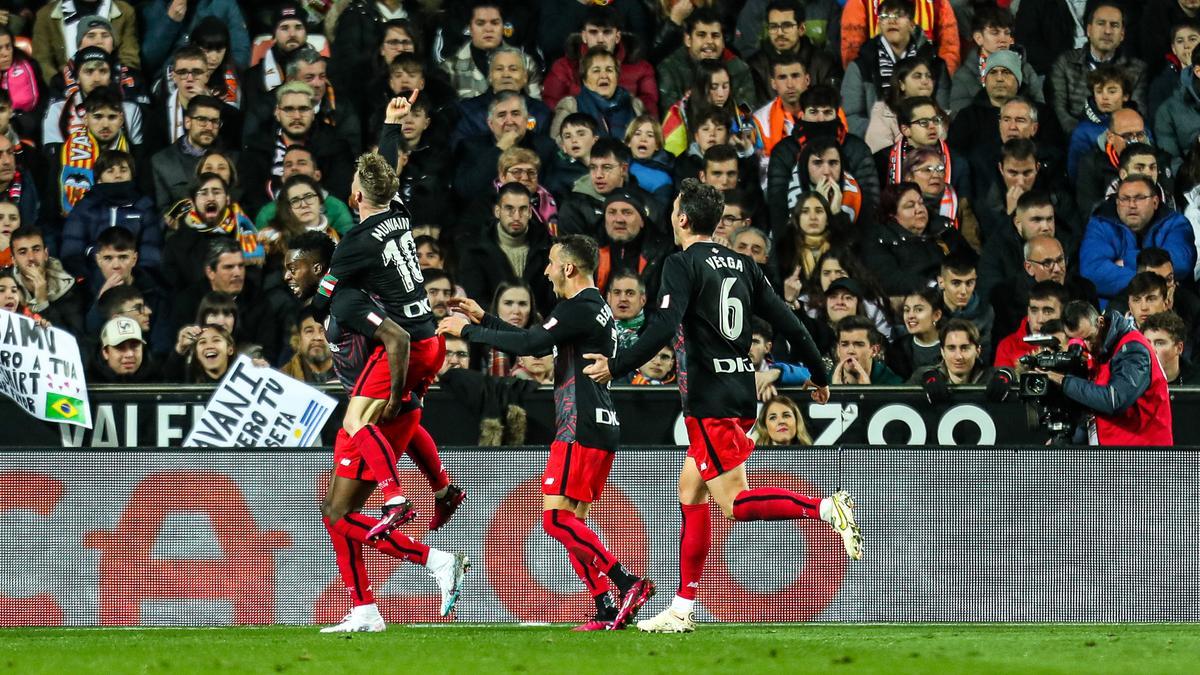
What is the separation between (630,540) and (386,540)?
1.83m

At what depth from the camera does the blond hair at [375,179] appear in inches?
415

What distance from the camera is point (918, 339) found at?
14.6m

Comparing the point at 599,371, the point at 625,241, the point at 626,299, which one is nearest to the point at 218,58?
the point at 625,241

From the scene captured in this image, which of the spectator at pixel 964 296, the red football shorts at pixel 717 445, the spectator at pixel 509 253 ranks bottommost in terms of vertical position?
the red football shorts at pixel 717 445

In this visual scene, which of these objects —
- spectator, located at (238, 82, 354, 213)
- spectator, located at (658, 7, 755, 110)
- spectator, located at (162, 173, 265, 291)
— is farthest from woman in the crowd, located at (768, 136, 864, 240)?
spectator, located at (162, 173, 265, 291)

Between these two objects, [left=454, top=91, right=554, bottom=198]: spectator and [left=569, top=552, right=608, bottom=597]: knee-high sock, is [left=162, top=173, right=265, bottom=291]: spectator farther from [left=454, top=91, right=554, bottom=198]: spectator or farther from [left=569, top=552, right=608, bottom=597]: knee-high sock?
[left=569, top=552, right=608, bottom=597]: knee-high sock

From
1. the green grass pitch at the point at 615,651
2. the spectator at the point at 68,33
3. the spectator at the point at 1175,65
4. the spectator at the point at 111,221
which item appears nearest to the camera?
the green grass pitch at the point at 615,651

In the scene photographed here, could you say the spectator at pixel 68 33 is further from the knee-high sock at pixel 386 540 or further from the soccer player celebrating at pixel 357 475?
the knee-high sock at pixel 386 540

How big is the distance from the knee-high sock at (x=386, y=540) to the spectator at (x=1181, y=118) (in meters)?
8.25

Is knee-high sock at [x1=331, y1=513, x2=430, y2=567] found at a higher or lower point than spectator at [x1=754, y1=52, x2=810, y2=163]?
lower

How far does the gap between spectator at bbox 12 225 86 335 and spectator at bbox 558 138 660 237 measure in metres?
3.49

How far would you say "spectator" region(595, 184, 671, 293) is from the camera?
49.8 feet

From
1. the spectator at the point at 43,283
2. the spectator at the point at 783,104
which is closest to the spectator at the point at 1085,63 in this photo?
the spectator at the point at 783,104

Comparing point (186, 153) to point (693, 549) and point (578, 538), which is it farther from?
point (693, 549)
